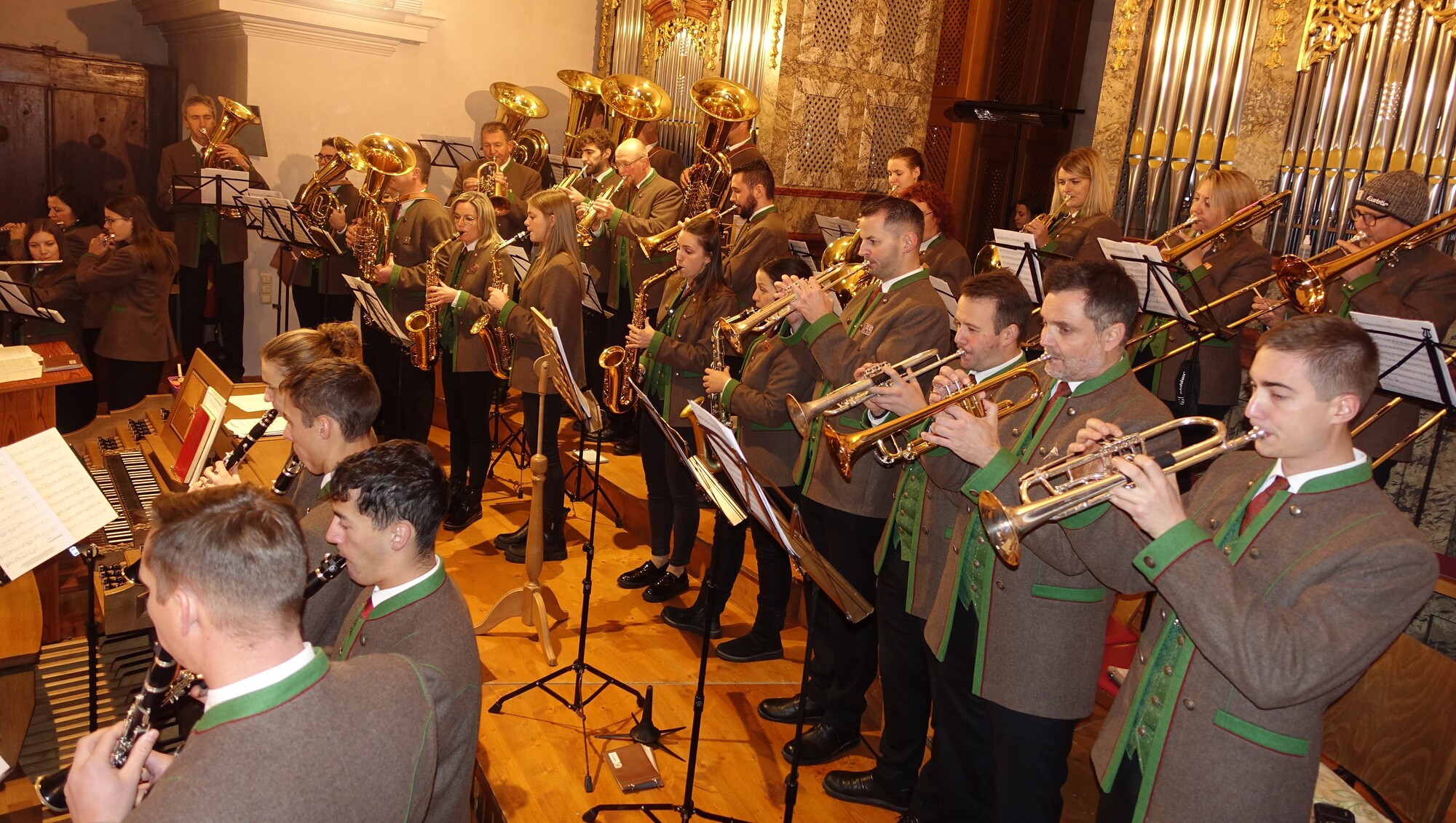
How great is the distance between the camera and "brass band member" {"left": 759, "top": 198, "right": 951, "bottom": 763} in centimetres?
376

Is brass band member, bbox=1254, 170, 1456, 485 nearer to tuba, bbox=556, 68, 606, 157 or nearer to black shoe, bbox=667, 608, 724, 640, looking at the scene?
black shoe, bbox=667, 608, 724, 640

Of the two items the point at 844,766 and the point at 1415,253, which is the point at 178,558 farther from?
the point at 1415,253

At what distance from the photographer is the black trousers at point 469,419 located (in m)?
6.00

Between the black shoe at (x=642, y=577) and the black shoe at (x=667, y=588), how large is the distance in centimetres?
4

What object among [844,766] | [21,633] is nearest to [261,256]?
[21,633]

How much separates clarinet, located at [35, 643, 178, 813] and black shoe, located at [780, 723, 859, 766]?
2.25 meters

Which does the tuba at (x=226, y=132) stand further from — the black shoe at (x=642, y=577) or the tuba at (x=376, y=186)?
the black shoe at (x=642, y=577)

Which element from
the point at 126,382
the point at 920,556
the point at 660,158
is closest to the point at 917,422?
the point at 920,556

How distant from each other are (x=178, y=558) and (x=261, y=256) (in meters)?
8.27

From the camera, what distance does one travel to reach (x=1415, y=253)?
456cm

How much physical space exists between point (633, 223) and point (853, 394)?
3.83 m

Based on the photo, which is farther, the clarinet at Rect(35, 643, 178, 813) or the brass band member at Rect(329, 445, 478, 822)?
the brass band member at Rect(329, 445, 478, 822)

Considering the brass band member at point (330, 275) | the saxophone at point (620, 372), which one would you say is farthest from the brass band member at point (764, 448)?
the brass band member at point (330, 275)

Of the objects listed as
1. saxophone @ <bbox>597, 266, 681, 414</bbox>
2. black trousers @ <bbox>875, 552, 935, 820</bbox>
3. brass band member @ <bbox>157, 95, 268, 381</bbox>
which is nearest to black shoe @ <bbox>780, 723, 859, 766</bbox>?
black trousers @ <bbox>875, 552, 935, 820</bbox>
